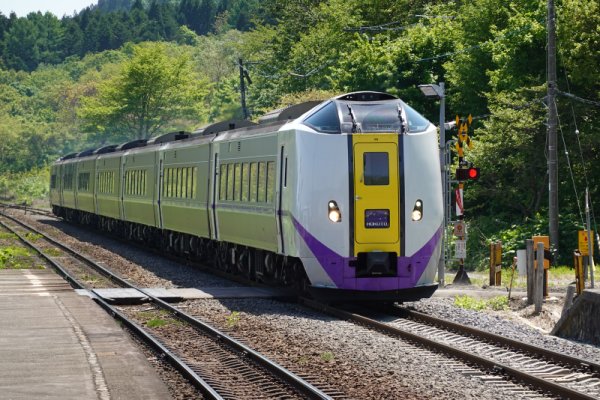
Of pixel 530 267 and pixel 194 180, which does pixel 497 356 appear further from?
pixel 194 180

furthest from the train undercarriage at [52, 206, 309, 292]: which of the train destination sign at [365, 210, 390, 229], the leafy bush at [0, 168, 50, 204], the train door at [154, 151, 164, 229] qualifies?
the leafy bush at [0, 168, 50, 204]

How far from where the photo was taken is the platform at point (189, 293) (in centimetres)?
2073

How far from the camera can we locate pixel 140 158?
3647cm

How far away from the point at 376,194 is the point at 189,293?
4706mm

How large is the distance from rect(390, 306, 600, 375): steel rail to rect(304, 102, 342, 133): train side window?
3.02 m

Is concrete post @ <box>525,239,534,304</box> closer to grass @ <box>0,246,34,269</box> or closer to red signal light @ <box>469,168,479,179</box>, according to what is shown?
red signal light @ <box>469,168,479,179</box>

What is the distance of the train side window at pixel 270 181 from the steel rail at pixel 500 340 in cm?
281

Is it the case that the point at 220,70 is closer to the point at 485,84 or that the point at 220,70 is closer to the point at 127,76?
the point at 127,76

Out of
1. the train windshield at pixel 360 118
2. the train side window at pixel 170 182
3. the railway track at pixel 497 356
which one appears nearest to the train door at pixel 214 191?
the train side window at pixel 170 182

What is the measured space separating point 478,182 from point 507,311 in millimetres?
18613

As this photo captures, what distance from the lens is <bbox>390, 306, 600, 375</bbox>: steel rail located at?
43.0ft

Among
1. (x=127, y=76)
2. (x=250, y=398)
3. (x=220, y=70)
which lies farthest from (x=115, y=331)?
(x=220, y=70)

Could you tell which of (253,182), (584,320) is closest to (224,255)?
(253,182)

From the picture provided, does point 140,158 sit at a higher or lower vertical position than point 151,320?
higher
